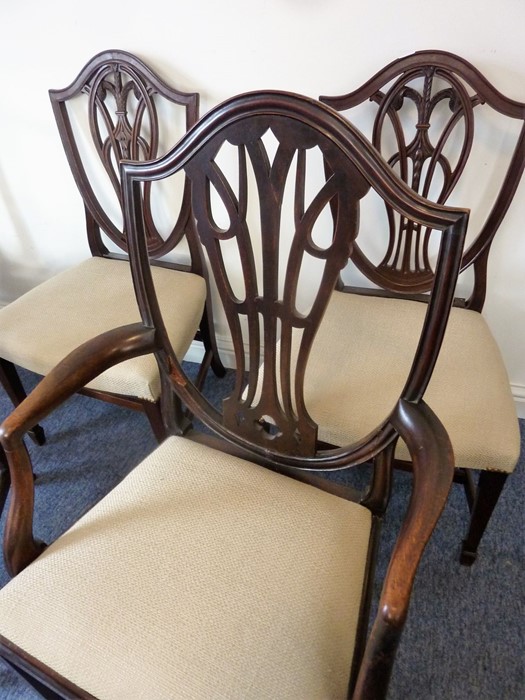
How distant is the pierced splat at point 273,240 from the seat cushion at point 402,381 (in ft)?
0.46

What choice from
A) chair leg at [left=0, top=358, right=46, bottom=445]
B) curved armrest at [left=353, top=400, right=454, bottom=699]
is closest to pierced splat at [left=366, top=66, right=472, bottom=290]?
curved armrest at [left=353, top=400, right=454, bottom=699]

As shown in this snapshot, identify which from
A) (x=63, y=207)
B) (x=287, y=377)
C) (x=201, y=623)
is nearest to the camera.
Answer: (x=201, y=623)

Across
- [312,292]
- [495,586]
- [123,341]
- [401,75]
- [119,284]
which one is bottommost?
[495,586]

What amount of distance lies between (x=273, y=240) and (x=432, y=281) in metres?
0.50

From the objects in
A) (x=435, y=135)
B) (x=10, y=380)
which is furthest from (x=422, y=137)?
(x=10, y=380)

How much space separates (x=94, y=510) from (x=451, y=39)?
110 centimetres

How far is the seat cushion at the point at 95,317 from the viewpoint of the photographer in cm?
100

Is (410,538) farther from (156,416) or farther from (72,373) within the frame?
(156,416)

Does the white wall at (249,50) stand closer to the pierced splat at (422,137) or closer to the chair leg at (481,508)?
the pierced splat at (422,137)

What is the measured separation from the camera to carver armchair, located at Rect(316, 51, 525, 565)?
0.84m

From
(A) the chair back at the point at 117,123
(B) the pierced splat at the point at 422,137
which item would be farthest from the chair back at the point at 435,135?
(A) the chair back at the point at 117,123

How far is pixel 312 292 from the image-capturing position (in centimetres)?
139

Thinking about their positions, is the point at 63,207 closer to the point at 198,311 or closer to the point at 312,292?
the point at 198,311

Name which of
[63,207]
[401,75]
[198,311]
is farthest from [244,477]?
[63,207]
